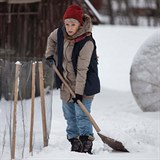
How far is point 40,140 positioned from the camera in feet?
17.6

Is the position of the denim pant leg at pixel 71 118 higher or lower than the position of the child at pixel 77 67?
lower

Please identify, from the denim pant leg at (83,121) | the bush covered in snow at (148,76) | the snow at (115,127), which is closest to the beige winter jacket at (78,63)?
the denim pant leg at (83,121)

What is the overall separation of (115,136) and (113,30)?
620 inches

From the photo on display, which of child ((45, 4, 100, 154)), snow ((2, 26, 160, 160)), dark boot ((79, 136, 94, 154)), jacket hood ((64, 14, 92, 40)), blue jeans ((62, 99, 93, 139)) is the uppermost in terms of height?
jacket hood ((64, 14, 92, 40))

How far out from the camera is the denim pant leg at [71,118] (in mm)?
5398

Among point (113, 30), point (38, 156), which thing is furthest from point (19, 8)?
point (113, 30)

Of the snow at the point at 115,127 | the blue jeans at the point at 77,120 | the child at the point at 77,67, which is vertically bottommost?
the snow at the point at 115,127

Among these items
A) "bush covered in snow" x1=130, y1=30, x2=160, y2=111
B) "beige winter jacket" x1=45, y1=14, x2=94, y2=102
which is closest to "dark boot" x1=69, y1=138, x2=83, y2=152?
"beige winter jacket" x1=45, y1=14, x2=94, y2=102

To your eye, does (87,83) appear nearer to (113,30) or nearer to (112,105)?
(112,105)

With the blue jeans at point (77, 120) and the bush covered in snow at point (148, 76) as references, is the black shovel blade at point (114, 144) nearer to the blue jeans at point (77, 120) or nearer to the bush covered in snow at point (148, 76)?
the blue jeans at point (77, 120)

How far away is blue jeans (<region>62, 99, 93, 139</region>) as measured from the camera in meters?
5.27

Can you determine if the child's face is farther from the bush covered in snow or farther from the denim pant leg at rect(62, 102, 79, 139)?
the bush covered in snow

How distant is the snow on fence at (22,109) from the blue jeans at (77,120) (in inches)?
8.9

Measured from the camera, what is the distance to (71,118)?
5.45 meters
